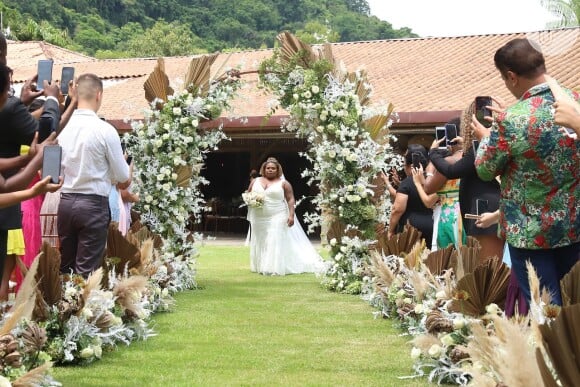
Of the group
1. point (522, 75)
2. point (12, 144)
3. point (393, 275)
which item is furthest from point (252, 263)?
point (522, 75)

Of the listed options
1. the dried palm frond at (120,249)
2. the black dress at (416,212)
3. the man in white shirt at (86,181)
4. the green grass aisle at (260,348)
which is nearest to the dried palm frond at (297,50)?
the black dress at (416,212)

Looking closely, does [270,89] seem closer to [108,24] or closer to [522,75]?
[522,75]

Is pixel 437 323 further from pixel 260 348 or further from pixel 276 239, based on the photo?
pixel 276 239

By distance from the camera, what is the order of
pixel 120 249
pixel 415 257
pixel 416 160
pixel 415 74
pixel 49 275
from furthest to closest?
1. pixel 415 74
2. pixel 416 160
3. pixel 415 257
4. pixel 120 249
5. pixel 49 275

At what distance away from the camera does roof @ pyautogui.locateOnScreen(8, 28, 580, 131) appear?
850 inches

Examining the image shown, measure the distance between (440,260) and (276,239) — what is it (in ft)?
26.4

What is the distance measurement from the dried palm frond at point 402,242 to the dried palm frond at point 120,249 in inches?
108

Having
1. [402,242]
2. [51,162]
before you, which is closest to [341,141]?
[402,242]

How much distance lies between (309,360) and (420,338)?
3.89 ft

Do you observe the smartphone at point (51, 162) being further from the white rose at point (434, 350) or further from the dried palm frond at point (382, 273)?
the dried palm frond at point (382, 273)

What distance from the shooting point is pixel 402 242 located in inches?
366

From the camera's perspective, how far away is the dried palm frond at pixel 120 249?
26.1ft

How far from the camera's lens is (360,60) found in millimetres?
27031

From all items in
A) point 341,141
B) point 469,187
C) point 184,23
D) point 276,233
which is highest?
point 184,23
